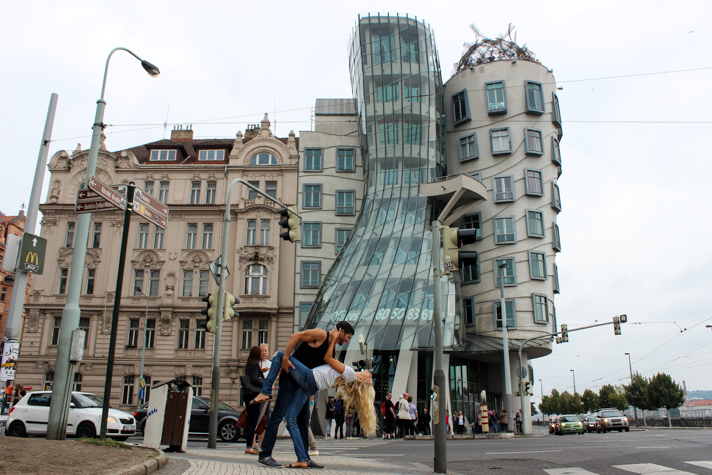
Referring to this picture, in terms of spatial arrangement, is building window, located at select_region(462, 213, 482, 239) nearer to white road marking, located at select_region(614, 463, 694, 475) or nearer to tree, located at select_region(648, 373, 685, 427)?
white road marking, located at select_region(614, 463, 694, 475)

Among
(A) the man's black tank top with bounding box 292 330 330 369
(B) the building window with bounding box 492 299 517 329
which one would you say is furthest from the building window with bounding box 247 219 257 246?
(A) the man's black tank top with bounding box 292 330 330 369

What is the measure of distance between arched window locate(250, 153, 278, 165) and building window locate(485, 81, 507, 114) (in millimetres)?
14566

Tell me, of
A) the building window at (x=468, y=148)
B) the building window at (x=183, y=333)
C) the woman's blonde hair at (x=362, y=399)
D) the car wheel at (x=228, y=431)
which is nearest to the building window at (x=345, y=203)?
the building window at (x=468, y=148)

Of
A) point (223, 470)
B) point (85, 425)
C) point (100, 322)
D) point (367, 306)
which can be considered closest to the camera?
point (223, 470)

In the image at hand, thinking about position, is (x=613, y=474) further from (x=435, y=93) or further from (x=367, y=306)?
(x=435, y=93)

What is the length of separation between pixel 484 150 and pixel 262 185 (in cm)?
1459

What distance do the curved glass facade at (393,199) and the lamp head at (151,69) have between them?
740 inches

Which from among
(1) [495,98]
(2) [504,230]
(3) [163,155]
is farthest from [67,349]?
(3) [163,155]

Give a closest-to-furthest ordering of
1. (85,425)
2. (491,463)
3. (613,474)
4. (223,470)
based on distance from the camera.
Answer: (223,470) → (613,474) → (491,463) → (85,425)

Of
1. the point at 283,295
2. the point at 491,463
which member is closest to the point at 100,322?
A: the point at 283,295

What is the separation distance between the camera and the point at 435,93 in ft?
131

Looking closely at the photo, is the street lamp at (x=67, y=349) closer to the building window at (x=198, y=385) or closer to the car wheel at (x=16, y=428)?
the car wheel at (x=16, y=428)

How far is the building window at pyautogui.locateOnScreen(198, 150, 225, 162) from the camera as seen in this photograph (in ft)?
141

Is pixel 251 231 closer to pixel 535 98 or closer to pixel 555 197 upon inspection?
pixel 555 197
